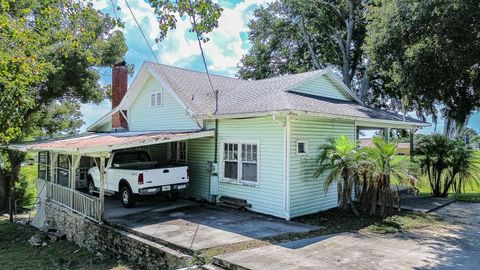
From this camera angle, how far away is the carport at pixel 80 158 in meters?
10.1

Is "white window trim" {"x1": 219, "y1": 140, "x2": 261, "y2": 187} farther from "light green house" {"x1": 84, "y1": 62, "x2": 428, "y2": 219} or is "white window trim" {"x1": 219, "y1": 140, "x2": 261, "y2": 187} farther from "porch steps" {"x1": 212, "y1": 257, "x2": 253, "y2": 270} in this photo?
"porch steps" {"x1": 212, "y1": 257, "x2": 253, "y2": 270}

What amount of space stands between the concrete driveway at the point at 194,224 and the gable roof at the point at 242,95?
3.22 meters

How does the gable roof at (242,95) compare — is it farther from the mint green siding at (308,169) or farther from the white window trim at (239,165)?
the white window trim at (239,165)

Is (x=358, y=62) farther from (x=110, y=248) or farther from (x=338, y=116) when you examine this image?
(x=110, y=248)

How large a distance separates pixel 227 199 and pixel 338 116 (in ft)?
15.4

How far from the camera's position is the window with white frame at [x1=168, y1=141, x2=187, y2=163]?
47.3 feet

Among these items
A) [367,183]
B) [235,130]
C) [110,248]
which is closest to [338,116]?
[367,183]

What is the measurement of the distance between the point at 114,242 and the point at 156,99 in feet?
25.6

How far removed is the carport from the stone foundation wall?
0.33 metres

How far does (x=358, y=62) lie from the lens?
29688 millimetres

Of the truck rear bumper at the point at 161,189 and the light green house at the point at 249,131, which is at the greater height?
the light green house at the point at 249,131

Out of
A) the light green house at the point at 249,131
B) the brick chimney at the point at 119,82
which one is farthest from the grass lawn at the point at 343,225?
the brick chimney at the point at 119,82

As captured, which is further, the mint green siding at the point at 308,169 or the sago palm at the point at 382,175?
the mint green siding at the point at 308,169

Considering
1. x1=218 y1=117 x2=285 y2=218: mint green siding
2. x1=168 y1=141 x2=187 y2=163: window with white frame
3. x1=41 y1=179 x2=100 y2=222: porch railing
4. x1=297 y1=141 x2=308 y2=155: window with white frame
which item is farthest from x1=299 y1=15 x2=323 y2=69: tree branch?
x1=41 y1=179 x2=100 y2=222: porch railing
